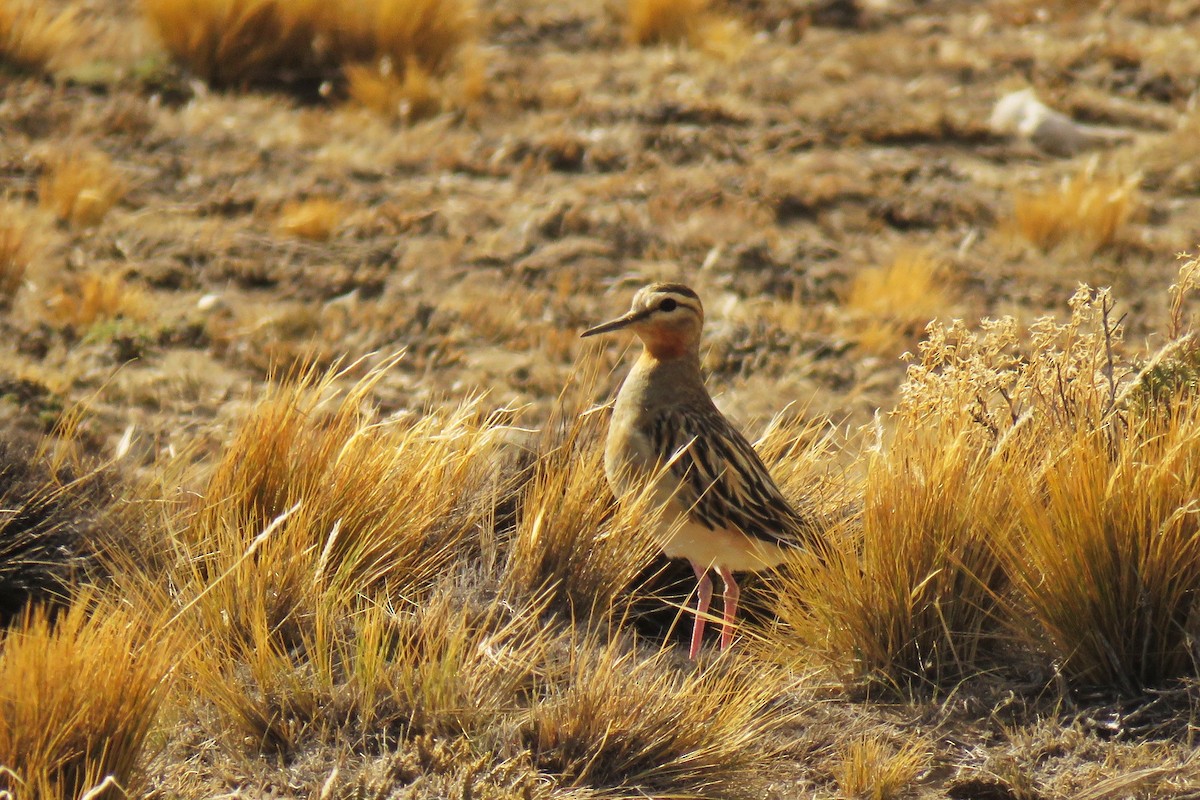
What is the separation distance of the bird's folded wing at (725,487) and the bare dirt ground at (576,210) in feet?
5.53

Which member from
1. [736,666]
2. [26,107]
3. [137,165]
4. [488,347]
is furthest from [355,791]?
[26,107]

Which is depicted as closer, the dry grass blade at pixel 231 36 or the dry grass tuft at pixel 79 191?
the dry grass tuft at pixel 79 191

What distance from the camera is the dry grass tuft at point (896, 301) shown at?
26.3ft

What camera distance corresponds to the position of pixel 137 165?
9430 millimetres

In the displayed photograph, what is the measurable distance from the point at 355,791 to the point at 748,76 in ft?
29.0

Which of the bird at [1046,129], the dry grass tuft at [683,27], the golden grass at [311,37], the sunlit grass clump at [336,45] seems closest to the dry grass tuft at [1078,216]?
the bird at [1046,129]

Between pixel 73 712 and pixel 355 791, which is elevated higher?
pixel 73 712

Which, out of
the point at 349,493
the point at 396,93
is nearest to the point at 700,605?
the point at 349,493

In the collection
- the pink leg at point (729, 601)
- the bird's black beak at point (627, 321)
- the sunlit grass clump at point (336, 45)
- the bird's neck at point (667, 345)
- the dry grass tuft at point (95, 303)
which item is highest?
the sunlit grass clump at point (336, 45)

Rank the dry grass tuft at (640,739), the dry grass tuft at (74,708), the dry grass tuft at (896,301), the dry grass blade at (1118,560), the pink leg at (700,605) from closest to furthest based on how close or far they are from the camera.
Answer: the dry grass tuft at (74,708), the dry grass tuft at (640,739), the dry grass blade at (1118,560), the pink leg at (700,605), the dry grass tuft at (896,301)

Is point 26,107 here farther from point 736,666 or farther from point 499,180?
point 736,666

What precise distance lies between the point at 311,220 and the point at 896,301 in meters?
3.48

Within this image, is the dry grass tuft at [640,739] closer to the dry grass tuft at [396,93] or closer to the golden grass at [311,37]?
the dry grass tuft at [396,93]

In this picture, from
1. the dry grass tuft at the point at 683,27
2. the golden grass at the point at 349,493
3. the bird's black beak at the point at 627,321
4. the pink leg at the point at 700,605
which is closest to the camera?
the golden grass at the point at 349,493
